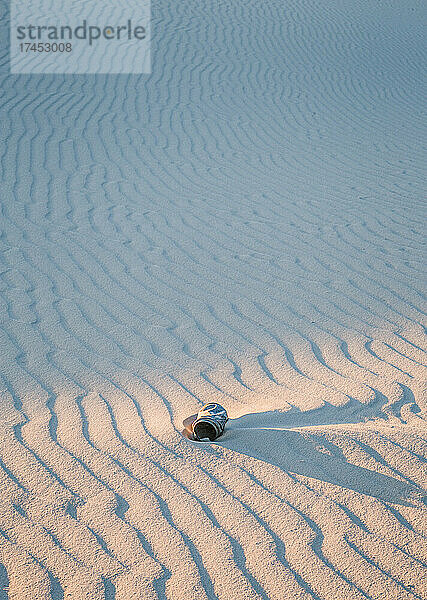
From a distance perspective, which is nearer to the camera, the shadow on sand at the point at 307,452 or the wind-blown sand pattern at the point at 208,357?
the wind-blown sand pattern at the point at 208,357

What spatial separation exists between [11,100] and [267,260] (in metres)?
6.83

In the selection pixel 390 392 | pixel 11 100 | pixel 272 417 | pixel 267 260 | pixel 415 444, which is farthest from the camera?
pixel 11 100

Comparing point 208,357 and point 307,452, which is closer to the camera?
point 307,452

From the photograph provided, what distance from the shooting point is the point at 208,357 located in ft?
13.8

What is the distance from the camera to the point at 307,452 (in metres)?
3.12

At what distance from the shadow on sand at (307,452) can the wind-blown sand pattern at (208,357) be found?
1 centimetres

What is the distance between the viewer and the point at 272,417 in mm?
3473

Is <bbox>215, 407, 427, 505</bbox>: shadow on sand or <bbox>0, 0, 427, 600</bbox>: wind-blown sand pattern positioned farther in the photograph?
<bbox>215, 407, 427, 505</bbox>: shadow on sand

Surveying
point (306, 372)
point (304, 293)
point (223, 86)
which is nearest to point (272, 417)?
point (306, 372)

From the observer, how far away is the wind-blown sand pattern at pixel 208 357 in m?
2.59

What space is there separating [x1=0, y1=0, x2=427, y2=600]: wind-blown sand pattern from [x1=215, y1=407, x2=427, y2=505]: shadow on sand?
0.01m

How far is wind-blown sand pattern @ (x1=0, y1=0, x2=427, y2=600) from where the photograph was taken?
259 centimetres

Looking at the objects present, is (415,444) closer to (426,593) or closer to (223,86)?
(426,593)

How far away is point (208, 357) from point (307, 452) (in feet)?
4.10
